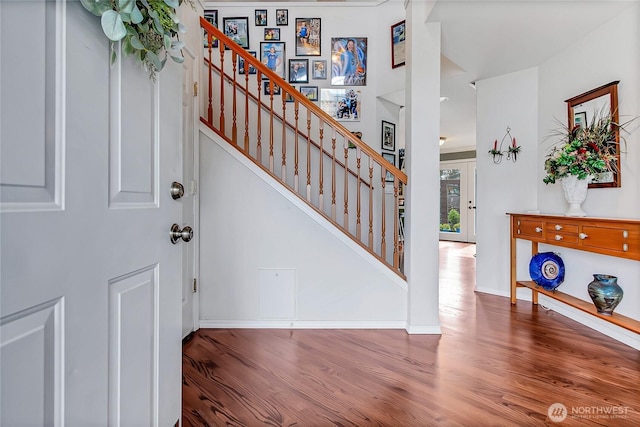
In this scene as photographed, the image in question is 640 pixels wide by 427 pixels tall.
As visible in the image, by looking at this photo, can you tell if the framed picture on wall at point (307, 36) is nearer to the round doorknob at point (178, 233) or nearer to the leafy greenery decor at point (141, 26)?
the leafy greenery decor at point (141, 26)

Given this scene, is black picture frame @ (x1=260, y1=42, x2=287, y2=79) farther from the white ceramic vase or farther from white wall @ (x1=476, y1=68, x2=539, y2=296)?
the white ceramic vase

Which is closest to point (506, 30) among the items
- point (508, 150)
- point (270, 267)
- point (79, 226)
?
point (508, 150)

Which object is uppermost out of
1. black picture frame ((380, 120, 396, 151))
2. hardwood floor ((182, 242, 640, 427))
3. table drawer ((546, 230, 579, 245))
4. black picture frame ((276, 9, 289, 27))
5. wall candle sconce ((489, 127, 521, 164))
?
black picture frame ((276, 9, 289, 27))

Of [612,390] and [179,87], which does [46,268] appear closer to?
[179,87]

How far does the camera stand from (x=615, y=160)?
7.38ft

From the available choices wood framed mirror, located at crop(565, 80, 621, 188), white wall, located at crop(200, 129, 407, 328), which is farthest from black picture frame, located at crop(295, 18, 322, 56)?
wood framed mirror, located at crop(565, 80, 621, 188)

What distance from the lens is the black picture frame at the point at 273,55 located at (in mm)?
3410

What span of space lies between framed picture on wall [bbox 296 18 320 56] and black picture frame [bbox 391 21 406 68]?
82cm

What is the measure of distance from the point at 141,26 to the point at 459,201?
8.32 meters

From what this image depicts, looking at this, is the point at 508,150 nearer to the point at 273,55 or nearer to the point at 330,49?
the point at 330,49

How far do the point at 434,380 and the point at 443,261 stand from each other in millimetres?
3909

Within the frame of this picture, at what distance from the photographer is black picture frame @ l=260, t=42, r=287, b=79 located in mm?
3410

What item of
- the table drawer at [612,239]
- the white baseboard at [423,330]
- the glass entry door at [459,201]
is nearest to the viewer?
the table drawer at [612,239]

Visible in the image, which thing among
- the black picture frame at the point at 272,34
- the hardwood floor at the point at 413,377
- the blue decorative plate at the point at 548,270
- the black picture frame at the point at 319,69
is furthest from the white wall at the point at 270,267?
the black picture frame at the point at 272,34
